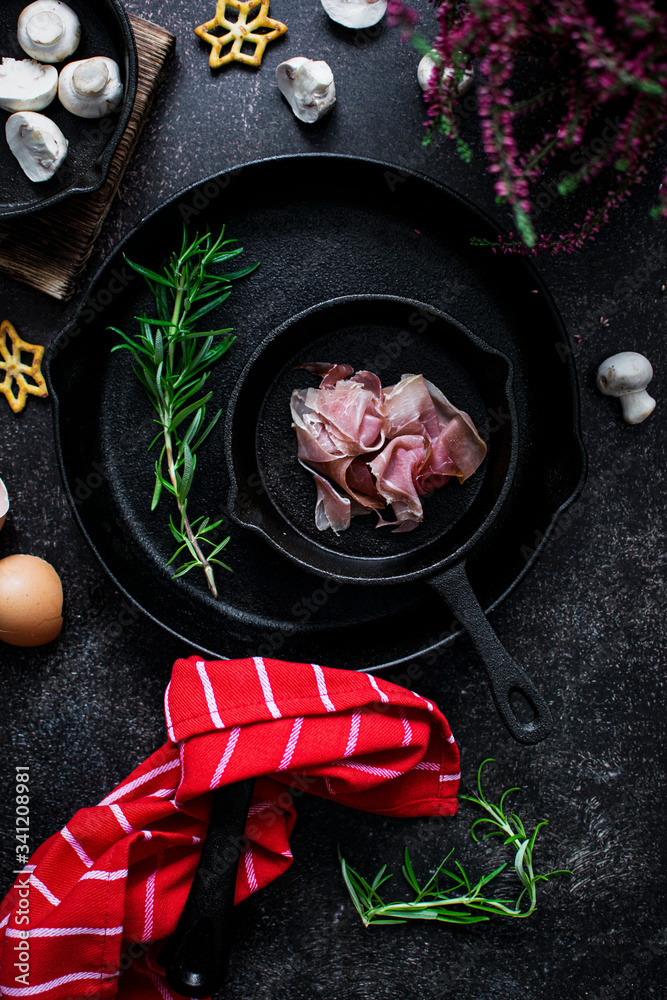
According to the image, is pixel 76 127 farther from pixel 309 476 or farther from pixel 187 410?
pixel 309 476

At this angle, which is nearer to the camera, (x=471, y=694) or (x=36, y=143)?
(x=36, y=143)

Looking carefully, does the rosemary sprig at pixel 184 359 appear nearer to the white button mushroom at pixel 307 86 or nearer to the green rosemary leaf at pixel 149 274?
the green rosemary leaf at pixel 149 274

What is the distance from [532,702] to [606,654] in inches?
8.2

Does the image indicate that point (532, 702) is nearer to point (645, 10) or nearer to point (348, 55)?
point (645, 10)

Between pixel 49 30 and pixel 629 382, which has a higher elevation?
pixel 49 30

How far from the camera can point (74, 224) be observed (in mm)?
889

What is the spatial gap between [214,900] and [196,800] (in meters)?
0.12

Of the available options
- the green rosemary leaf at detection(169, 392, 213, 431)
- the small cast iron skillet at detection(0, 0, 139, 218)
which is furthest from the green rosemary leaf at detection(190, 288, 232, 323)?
the small cast iron skillet at detection(0, 0, 139, 218)

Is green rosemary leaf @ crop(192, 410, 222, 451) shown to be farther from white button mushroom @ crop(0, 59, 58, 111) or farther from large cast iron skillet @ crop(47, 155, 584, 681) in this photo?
white button mushroom @ crop(0, 59, 58, 111)

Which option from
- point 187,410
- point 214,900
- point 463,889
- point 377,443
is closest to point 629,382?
point 377,443

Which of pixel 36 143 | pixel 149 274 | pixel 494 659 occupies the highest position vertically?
pixel 36 143

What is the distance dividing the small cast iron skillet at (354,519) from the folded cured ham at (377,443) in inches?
1.0

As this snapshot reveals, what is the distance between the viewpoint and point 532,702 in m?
0.82

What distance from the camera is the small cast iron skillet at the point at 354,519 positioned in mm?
815
